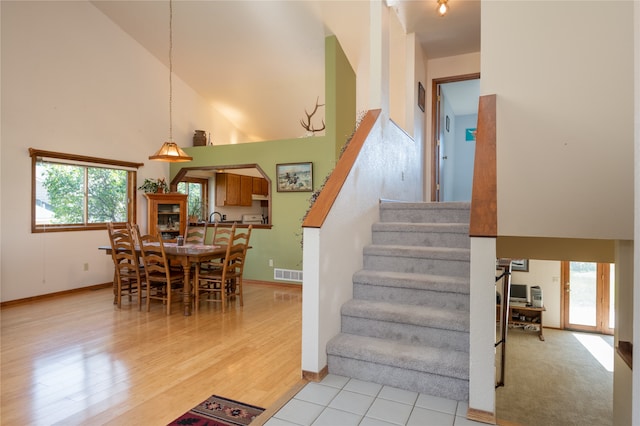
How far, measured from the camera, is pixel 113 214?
614 centimetres

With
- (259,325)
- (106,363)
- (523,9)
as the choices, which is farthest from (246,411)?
(523,9)

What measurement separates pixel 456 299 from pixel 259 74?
18.0 ft

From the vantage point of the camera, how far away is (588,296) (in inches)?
300

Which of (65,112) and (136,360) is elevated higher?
(65,112)

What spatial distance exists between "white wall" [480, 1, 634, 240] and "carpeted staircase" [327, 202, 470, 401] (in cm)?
54

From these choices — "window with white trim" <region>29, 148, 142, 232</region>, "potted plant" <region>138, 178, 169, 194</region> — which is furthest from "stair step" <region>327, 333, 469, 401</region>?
"potted plant" <region>138, 178, 169, 194</region>

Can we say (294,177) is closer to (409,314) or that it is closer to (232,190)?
(232,190)

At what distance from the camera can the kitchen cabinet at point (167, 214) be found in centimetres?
646

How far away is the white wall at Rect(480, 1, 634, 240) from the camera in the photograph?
7.65ft

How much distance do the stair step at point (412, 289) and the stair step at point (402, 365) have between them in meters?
0.36

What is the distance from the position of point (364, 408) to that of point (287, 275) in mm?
4074

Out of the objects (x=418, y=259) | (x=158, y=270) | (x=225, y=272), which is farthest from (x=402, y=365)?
(x=158, y=270)

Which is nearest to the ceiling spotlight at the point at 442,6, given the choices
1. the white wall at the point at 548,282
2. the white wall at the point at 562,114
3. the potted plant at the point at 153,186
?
the white wall at the point at 562,114

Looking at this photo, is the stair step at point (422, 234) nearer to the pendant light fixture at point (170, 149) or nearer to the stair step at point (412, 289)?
the stair step at point (412, 289)
